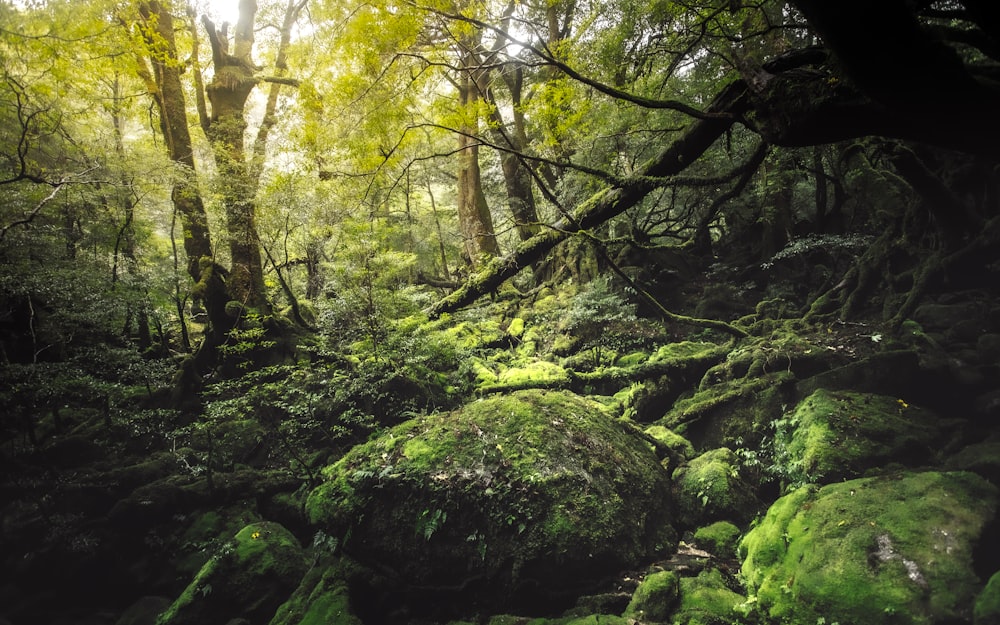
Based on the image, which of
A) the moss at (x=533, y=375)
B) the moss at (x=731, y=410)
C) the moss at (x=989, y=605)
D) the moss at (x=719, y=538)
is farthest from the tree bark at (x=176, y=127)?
the moss at (x=989, y=605)

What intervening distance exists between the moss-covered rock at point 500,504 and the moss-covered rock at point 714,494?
231 mm

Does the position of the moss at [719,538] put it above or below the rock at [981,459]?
below

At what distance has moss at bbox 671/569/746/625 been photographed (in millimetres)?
3738

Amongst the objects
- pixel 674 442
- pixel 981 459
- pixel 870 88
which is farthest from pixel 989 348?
pixel 870 88

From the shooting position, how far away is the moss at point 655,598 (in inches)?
152

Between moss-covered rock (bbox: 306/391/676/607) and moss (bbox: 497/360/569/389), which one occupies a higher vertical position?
moss (bbox: 497/360/569/389)

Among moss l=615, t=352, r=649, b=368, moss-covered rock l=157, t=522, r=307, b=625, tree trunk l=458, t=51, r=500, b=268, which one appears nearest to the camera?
moss-covered rock l=157, t=522, r=307, b=625

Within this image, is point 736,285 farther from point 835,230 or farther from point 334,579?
point 334,579

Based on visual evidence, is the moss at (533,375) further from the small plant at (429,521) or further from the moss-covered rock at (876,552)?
the moss-covered rock at (876,552)

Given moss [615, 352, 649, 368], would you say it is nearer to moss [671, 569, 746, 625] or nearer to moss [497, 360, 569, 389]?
moss [497, 360, 569, 389]

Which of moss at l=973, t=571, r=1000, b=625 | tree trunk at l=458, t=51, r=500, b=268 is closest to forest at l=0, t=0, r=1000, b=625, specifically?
moss at l=973, t=571, r=1000, b=625

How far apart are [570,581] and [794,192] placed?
9543 millimetres

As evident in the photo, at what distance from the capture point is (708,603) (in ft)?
12.6

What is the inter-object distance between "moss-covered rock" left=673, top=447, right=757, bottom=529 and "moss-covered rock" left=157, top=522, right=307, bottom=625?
4810mm
